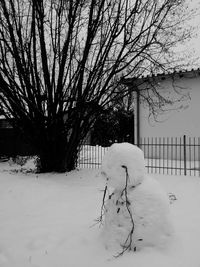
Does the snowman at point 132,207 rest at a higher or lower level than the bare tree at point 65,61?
lower

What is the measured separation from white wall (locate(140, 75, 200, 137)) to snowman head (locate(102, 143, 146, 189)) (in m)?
10.7

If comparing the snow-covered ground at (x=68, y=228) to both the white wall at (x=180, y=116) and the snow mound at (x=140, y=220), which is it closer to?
the snow mound at (x=140, y=220)

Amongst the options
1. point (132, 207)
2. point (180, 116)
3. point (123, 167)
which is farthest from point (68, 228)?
point (180, 116)

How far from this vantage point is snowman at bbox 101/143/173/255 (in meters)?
4.21

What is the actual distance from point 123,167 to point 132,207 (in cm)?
51

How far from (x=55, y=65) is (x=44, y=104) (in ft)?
4.40

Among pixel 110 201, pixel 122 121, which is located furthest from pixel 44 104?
pixel 122 121

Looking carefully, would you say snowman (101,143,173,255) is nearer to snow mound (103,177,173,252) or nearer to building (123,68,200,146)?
snow mound (103,177,173,252)

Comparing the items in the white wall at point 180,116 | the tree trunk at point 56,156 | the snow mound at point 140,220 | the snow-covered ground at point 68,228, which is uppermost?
the white wall at point 180,116

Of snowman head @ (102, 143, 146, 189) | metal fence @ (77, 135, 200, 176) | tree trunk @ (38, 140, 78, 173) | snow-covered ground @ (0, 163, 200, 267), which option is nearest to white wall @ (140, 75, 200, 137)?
metal fence @ (77, 135, 200, 176)

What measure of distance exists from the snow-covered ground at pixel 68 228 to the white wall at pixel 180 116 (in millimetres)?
6339

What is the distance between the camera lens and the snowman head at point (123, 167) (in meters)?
4.33

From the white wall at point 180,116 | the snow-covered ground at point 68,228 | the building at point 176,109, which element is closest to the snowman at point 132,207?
the snow-covered ground at point 68,228

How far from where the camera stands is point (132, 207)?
4.29 metres
